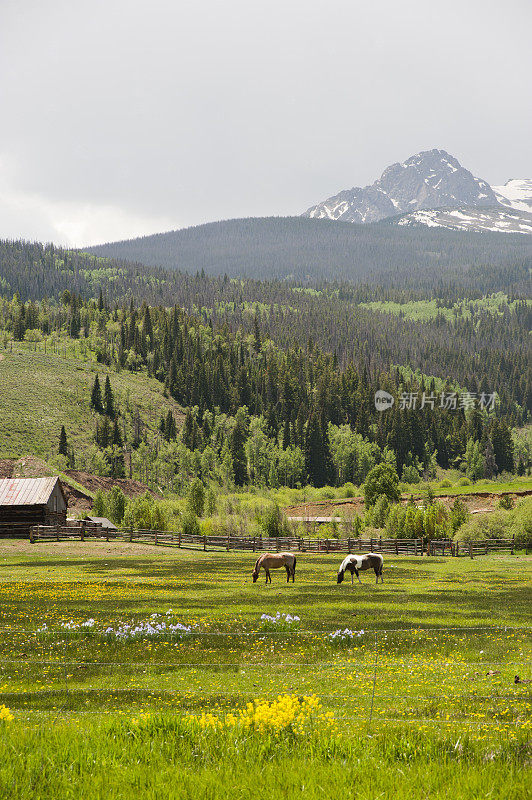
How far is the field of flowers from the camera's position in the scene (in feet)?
22.0

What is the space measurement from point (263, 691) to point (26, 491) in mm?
69728

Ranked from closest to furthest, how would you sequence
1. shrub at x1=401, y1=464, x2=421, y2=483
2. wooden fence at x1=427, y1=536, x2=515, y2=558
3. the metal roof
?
1. wooden fence at x1=427, y1=536, x2=515, y2=558
2. the metal roof
3. shrub at x1=401, y1=464, x2=421, y2=483

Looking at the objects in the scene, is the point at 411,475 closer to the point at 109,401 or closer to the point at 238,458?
the point at 238,458

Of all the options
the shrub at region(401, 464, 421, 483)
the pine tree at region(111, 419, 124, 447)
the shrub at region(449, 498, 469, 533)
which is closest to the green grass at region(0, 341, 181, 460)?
the pine tree at region(111, 419, 124, 447)

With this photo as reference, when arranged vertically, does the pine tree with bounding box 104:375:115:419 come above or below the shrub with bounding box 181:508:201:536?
above

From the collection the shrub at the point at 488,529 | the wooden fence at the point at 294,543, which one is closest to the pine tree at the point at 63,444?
the wooden fence at the point at 294,543

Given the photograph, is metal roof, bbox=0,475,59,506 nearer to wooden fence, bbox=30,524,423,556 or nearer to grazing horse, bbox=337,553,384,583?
wooden fence, bbox=30,524,423,556

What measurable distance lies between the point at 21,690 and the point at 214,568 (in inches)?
1313

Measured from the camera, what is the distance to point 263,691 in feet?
40.9

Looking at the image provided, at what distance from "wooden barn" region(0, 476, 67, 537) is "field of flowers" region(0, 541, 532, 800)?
43.3 m

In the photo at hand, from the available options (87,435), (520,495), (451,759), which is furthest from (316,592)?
(87,435)

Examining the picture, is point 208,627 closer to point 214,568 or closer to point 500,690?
point 500,690

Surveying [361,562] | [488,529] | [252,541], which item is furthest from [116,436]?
[361,562]

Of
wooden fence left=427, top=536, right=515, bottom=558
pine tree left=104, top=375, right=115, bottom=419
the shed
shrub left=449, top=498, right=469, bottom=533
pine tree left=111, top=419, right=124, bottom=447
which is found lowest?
the shed
